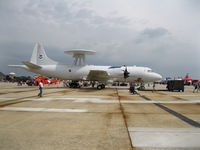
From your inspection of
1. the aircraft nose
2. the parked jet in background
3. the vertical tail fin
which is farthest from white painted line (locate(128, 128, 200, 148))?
the vertical tail fin

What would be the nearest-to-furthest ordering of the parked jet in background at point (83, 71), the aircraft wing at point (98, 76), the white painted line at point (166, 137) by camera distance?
the white painted line at point (166, 137) < the aircraft wing at point (98, 76) < the parked jet in background at point (83, 71)

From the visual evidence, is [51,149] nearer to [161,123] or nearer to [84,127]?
[84,127]

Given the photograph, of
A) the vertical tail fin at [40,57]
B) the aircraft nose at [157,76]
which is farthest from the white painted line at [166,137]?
the vertical tail fin at [40,57]

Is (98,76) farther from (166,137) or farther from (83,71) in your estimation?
(166,137)

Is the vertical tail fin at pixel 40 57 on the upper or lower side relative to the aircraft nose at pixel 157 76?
upper

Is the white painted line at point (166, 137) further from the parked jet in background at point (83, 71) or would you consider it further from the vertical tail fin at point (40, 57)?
the vertical tail fin at point (40, 57)

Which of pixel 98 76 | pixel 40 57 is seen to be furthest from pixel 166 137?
pixel 40 57

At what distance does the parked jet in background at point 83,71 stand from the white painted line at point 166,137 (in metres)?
18.3

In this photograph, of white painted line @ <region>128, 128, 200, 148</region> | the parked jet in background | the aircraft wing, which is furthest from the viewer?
the parked jet in background

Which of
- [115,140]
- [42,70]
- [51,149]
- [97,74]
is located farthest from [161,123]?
[42,70]

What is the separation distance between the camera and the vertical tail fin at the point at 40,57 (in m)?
28.1

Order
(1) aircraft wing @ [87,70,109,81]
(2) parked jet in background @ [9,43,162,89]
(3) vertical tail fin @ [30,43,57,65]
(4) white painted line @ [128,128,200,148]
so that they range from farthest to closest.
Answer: (3) vertical tail fin @ [30,43,57,65] < (2) parked jet in background @ [9,43,162,89] < (1) aircraft wing @ [87,70,109,81] < (4) white painted line @ [128,128,200,148]

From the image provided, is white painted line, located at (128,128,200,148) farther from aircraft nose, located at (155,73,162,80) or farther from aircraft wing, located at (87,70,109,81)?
aircraft nose, located at (155,73,162,80)

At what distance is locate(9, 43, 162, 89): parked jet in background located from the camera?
25059 mm
